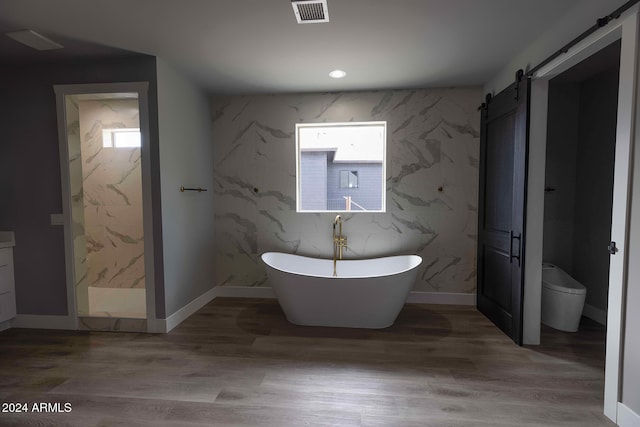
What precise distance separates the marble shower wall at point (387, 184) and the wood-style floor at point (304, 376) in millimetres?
910

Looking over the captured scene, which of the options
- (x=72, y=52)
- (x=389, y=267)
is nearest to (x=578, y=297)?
(x=389, y=267)

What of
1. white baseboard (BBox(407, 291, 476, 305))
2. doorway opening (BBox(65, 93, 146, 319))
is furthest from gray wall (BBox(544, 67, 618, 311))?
doorway opening (BBox(65, 93, 146, 319))

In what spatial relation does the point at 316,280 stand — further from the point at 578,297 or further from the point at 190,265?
the point at 578,297

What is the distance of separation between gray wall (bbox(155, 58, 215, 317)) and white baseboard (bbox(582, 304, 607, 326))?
412 centimetres

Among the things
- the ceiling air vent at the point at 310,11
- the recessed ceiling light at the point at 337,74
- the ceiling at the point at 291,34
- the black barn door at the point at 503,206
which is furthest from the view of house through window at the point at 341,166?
the ceiling air vent at the point at 310,11

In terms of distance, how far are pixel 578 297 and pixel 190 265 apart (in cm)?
373

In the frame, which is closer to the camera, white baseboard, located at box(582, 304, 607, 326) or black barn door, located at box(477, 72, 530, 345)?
black barn door, located at box(477, 72, 530, 345)

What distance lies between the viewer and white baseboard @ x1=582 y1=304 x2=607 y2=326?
9.64ft

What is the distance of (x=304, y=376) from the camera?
7.07 ft

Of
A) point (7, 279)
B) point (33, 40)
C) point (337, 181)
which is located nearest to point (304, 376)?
point (337, 181)

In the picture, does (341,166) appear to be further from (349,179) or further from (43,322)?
(43,322)

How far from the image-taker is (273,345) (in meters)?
2.61

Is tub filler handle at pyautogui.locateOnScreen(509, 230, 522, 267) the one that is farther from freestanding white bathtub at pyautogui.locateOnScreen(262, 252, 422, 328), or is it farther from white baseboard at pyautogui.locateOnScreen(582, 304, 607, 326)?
white baseboard at pyautogui.locateOnScreen(582, 304, 607, 326)

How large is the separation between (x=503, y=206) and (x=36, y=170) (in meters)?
4.33
